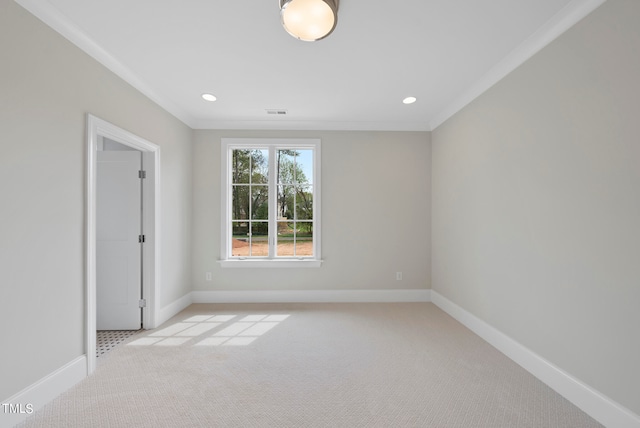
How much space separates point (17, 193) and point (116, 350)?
1.75 meters

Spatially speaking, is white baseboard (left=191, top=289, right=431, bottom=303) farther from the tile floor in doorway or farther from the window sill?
the tile floor in doorway

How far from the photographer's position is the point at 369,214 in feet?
14.0

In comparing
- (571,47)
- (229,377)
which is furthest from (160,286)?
(571,47)

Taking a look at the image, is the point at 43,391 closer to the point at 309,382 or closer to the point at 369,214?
the point at 309,382

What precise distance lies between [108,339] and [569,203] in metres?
4.33

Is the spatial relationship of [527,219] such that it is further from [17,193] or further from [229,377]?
[17,193]

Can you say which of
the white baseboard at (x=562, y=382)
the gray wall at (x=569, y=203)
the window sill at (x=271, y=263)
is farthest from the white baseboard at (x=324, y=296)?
the gray wall at (x=569, y=203)

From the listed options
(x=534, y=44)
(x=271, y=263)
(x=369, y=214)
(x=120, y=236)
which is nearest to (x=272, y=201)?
(x=271, y=263)

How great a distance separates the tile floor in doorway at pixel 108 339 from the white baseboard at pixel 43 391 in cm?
Answer: 48

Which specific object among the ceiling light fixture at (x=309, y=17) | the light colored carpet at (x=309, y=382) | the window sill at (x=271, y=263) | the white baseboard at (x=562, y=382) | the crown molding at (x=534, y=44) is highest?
the crown molding at (x=534, y=44)

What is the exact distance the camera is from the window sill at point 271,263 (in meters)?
4.15

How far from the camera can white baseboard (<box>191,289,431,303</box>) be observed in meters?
4.20

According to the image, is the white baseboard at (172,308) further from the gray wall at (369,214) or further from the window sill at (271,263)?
the gray wall at (369,214)

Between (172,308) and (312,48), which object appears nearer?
(312,48)
